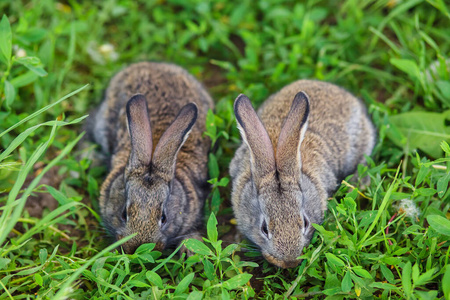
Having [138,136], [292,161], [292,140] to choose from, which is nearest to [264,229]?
[292,161]

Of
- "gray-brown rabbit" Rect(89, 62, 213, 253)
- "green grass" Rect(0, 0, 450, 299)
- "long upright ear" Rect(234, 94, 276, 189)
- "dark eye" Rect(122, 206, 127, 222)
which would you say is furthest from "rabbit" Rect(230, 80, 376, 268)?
"dark eye" Rect(122, 206, 127, 222)

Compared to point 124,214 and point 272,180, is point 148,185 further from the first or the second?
point 272,180

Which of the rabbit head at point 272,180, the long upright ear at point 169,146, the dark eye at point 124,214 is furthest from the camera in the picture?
the long upright ear at point 169,146

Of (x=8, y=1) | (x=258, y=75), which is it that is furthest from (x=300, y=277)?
(x=8, y=1)

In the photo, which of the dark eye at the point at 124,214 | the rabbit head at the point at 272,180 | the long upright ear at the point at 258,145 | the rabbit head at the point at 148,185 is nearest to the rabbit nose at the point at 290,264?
the rabbit head at the point at 272,180

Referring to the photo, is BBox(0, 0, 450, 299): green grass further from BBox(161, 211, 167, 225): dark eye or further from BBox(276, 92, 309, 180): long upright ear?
BBox(276, 92, 309, 180): long upright ear

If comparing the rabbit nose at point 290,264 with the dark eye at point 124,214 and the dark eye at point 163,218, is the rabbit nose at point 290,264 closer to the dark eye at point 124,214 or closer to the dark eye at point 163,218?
the dark eye at point 163,218

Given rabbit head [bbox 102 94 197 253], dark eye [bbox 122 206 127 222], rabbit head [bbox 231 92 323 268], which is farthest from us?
dark eye [bbox 122 206 127 222]
